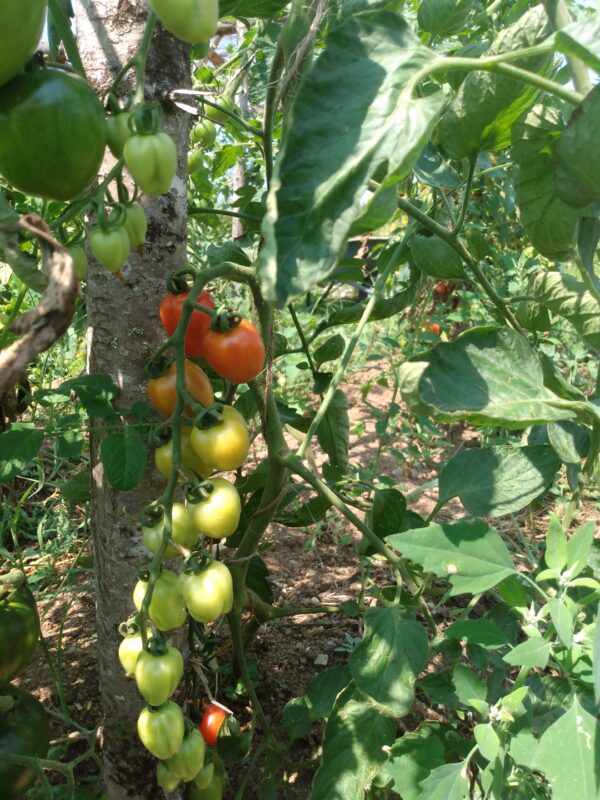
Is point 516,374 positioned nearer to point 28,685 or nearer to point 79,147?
point 79,147

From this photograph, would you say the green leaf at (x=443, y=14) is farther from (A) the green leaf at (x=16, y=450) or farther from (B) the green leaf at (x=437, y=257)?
(A) the green leaf at (x=16, y=450)

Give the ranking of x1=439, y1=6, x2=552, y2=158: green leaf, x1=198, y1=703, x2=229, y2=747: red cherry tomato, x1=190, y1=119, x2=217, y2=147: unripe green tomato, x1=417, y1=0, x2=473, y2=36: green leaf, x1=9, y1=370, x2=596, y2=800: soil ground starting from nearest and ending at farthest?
1. x1=439, y1=6, x2=552, y2=158: green leaf
2. x1=417, y1=0, x2=473, y2=36: green leaf
3. x1=198, y1=703, x2=229, y2=747: red cherry tomato
4. x1=9, y1=370, x2=596, y2=800: soil ground
5. x1=190, y1=119, x2=217, y2=147: unripe green tomato

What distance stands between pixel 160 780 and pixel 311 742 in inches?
21.0

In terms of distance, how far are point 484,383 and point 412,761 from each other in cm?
43

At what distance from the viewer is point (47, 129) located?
462 mm

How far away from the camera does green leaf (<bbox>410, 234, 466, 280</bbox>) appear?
87 cm

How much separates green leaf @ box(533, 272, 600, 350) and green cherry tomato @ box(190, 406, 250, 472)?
0.44 m

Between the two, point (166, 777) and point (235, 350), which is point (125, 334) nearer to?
point (235, 350)

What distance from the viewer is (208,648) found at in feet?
3.95

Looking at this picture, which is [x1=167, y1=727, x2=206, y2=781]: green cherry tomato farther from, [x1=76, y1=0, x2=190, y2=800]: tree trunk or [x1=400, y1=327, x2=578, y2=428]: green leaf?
[x1=400, y1=327, x2=578, y2=428]: green leaf

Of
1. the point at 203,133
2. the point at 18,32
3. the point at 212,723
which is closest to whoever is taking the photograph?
the point at 18,32

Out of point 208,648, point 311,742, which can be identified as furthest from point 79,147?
point 311,742

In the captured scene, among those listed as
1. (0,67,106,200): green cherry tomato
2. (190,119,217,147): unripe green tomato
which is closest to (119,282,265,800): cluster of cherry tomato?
(0,67,106,200): green cherry tomato

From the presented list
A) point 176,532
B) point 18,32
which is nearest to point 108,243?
point 18,32
